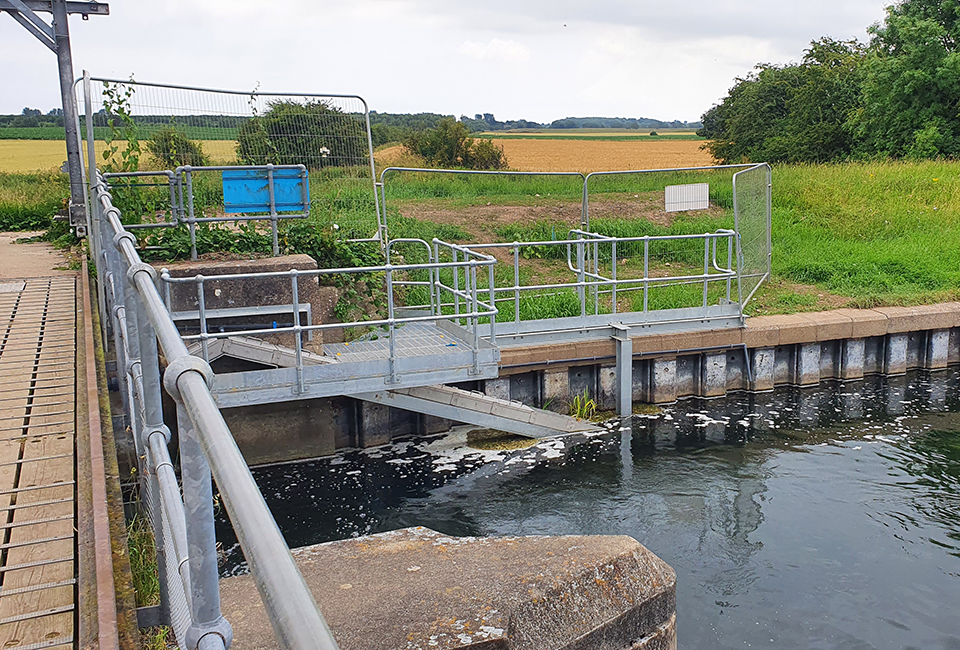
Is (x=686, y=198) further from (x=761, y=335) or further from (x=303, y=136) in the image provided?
(x=303, y=136)

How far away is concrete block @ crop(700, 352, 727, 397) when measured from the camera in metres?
12.2

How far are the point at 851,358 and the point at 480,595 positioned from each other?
406 inches

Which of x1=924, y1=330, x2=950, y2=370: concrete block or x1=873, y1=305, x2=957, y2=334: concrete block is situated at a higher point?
x1=873, y1=305, x2=957, y2=334: concrete block

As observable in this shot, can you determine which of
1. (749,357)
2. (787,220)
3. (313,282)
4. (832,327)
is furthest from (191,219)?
(787,220)

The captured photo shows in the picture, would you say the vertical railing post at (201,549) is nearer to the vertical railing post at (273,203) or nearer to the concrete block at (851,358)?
the vertical railing post at (273,203)

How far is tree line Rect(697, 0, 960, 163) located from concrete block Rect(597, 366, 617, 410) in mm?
23910

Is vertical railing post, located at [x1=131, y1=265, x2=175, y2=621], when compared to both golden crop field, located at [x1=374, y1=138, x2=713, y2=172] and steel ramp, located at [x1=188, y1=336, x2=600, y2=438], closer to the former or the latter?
steel ramp, located at [x1=188, y1=336, x2=600, y2=438]

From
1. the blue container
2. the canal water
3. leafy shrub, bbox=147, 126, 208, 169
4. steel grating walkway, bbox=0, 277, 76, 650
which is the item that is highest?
leafy shrub, bbox=147, 126, 208, 169

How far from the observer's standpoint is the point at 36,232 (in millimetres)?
18125

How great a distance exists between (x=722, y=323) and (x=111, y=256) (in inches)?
359

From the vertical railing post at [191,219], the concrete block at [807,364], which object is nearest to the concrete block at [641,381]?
the concrete block at [807,364]

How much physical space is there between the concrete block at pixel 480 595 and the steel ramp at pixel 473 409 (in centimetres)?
430

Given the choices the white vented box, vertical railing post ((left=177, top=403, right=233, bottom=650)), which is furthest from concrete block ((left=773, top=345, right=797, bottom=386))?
vertical railing post ((left=177, top=403, right=233, bottom=650))

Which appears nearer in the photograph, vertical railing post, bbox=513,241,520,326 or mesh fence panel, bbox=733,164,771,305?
vertical railing post, bbox=513,241,520,326
